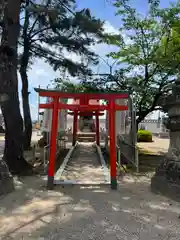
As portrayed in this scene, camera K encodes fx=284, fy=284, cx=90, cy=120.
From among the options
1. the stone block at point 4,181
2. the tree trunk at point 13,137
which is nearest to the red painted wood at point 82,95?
the stone block at point 4,181

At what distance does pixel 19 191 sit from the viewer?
5.79 m

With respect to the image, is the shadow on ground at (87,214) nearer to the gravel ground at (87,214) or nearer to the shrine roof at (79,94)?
the gravel ground at (87,214)

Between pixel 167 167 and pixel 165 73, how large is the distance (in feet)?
18.8

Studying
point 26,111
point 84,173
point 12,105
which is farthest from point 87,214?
point 26,111

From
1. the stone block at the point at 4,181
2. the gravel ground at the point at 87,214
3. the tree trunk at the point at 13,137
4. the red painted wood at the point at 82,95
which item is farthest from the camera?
the tree trunk at the point at 13,137

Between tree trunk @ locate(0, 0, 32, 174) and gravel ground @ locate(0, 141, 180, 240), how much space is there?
1.77m

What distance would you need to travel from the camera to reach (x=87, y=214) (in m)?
4.27

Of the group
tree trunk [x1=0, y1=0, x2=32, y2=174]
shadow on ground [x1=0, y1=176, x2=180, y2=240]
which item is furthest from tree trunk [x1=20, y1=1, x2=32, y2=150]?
shadow on ground [x1=0, y1=176, x2=180, y2=240]

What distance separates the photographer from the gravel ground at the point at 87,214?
352 cm

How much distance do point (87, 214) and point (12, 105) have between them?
181 inches

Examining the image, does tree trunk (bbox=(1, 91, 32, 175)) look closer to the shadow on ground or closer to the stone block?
the shadow on ground

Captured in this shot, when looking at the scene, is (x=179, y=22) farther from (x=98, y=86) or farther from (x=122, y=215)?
(x=122, y=215)

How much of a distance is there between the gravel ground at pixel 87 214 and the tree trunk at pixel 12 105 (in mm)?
1774

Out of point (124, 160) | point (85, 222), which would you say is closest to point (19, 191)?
Answer: point (85, 222)
